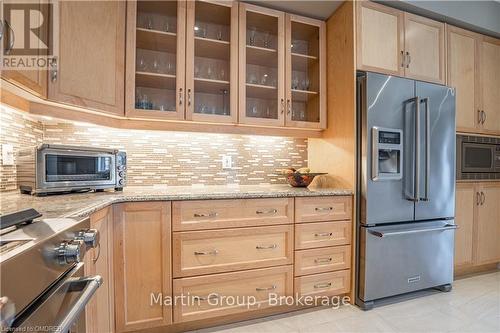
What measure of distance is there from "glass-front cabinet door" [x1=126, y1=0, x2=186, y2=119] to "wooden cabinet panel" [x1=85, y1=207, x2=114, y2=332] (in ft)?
2.72

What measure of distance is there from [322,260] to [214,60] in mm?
1763

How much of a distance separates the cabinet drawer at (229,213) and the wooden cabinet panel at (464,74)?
193cm

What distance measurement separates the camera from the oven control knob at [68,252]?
2.06ft

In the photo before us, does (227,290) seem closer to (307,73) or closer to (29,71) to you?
(29,71)

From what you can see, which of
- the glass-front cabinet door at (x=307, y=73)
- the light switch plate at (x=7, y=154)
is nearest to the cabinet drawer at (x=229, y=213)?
the glass-front cabinet door at (x=307, y=73)

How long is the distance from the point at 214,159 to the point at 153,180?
535 millimetres

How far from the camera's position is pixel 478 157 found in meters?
2.34

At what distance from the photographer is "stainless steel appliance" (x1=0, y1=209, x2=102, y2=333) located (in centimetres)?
46

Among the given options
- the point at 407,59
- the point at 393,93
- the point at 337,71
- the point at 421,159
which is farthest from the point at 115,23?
the point at 421,159

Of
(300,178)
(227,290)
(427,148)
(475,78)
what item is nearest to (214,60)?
(300,178)

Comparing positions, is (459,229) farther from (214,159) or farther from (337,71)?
(214,159)

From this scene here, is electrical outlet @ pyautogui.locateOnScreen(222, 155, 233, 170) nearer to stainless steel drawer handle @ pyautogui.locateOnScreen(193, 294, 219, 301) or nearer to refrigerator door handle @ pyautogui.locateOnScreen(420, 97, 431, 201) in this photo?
stainless steel drawer handle @ pyautogui.locateOnScreen(193, 294, 219, 301)

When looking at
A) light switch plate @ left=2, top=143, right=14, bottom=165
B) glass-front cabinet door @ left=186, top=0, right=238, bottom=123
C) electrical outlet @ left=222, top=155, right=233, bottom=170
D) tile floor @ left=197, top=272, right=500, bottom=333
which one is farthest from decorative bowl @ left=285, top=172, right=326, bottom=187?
light switch plate @ left=2, top=143, right=14, bottom=165

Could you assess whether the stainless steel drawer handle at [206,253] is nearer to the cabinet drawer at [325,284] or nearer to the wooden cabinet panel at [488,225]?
the cabinet drawer at [325,284]
